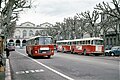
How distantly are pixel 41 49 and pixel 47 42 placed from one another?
3.22ft

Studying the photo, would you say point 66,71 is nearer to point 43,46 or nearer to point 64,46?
point 43,46

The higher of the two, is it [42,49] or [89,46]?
[89,46]

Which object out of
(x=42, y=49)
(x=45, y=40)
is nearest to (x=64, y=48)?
(x=45, y=40)

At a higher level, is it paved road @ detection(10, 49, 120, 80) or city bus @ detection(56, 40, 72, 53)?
city bus @ detection(56, 40, 72, 53)

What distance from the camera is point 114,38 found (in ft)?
245

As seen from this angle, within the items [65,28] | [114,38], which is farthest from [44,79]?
[65,28]

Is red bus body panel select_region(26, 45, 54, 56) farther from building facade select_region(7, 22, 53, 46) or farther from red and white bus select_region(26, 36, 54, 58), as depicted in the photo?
building facade select_region(7, 22, 53, 46)

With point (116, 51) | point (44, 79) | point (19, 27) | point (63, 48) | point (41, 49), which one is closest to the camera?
point (44, 79)

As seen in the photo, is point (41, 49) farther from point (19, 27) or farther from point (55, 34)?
point (19, 27)

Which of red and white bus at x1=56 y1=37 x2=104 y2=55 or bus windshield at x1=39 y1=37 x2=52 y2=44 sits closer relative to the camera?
bus windshield at x1=39 y1=37 x2=52 y2=44

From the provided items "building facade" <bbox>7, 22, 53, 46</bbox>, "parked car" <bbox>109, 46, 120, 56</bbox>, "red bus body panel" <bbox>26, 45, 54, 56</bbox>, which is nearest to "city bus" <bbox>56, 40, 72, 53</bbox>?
"parked car" <bbox>109, 46, 120, 56</bbox>

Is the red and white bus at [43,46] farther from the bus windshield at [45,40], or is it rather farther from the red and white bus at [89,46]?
the red and white bus at [89,46]

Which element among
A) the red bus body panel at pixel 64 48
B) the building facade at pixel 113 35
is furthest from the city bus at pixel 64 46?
the building facade at pixel 113 35

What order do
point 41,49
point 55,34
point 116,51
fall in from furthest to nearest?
point 55,34 < point 116,51 < point 41,49
